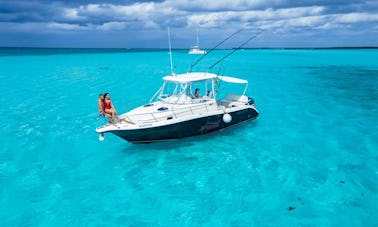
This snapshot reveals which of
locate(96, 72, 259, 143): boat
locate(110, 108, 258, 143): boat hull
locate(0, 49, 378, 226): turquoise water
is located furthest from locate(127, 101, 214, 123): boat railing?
locate(0, 49, 378, 226): turquoise water

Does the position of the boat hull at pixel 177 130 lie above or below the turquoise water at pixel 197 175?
above

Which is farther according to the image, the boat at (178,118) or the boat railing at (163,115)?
the boat railing at (163,115)

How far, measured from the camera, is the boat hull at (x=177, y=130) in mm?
12742

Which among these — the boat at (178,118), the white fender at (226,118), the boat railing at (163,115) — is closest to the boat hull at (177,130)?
the boat at (178,118)

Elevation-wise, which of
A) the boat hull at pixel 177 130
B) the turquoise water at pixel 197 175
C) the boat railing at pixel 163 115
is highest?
the boat railing at pixel 163 115

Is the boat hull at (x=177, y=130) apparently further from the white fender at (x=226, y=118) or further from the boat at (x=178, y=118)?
the white fender at (x=226, y=118)

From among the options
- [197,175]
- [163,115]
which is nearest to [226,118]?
[163,115]

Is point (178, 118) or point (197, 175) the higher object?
point (178, 118)

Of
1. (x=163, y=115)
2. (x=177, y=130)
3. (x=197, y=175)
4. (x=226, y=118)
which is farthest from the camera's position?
(x=226, y=118)

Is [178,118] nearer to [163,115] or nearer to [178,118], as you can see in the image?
[178,118]

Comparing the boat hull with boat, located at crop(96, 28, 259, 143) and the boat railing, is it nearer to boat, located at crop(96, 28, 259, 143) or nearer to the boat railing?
boat, located at crop(96, 28, 259, 143)

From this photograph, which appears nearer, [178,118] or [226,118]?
[178,118]

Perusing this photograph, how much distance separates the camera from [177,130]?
13312mm

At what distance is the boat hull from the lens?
12.7m
